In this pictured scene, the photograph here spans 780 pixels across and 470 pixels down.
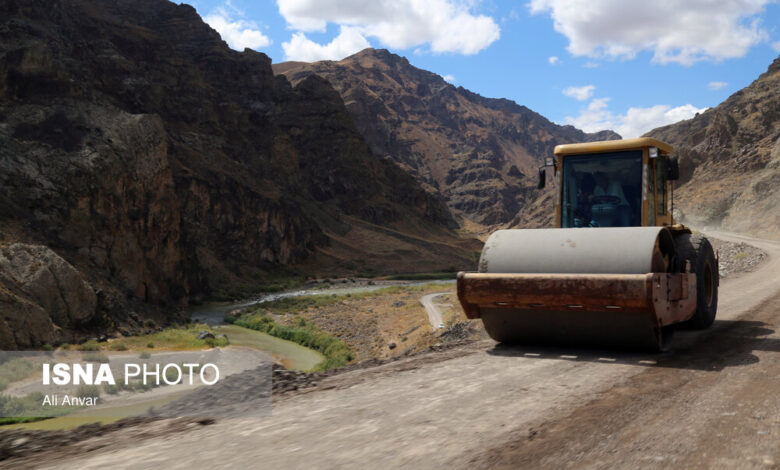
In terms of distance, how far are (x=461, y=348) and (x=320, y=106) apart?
365 feet

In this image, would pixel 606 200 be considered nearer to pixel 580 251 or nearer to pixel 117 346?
pixel 580 251

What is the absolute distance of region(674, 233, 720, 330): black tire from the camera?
9773 millimetres

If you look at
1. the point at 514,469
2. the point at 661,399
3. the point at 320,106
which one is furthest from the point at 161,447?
the point at 320,106

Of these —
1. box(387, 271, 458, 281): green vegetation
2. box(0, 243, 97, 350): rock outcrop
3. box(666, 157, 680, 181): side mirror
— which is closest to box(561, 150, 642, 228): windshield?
box(666, 157, 680, 181): side mirror

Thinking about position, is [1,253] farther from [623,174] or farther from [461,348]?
[623,174]

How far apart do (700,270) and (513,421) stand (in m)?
6.56

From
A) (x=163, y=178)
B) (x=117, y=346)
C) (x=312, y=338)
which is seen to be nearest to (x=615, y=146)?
(x=117, y=346)

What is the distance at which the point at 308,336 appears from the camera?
34938 mm

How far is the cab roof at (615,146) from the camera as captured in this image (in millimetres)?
10078

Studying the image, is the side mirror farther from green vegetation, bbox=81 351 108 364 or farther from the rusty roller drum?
green vegetation, bbox=81 351 108 364

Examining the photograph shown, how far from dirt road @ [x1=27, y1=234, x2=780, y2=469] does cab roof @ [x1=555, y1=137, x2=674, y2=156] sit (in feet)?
13.0

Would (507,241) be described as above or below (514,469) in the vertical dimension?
above

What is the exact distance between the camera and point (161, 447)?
14.8 ft

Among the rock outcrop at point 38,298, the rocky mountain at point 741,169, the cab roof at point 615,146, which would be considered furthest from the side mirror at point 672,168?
the rocky mountain at point 741,169
